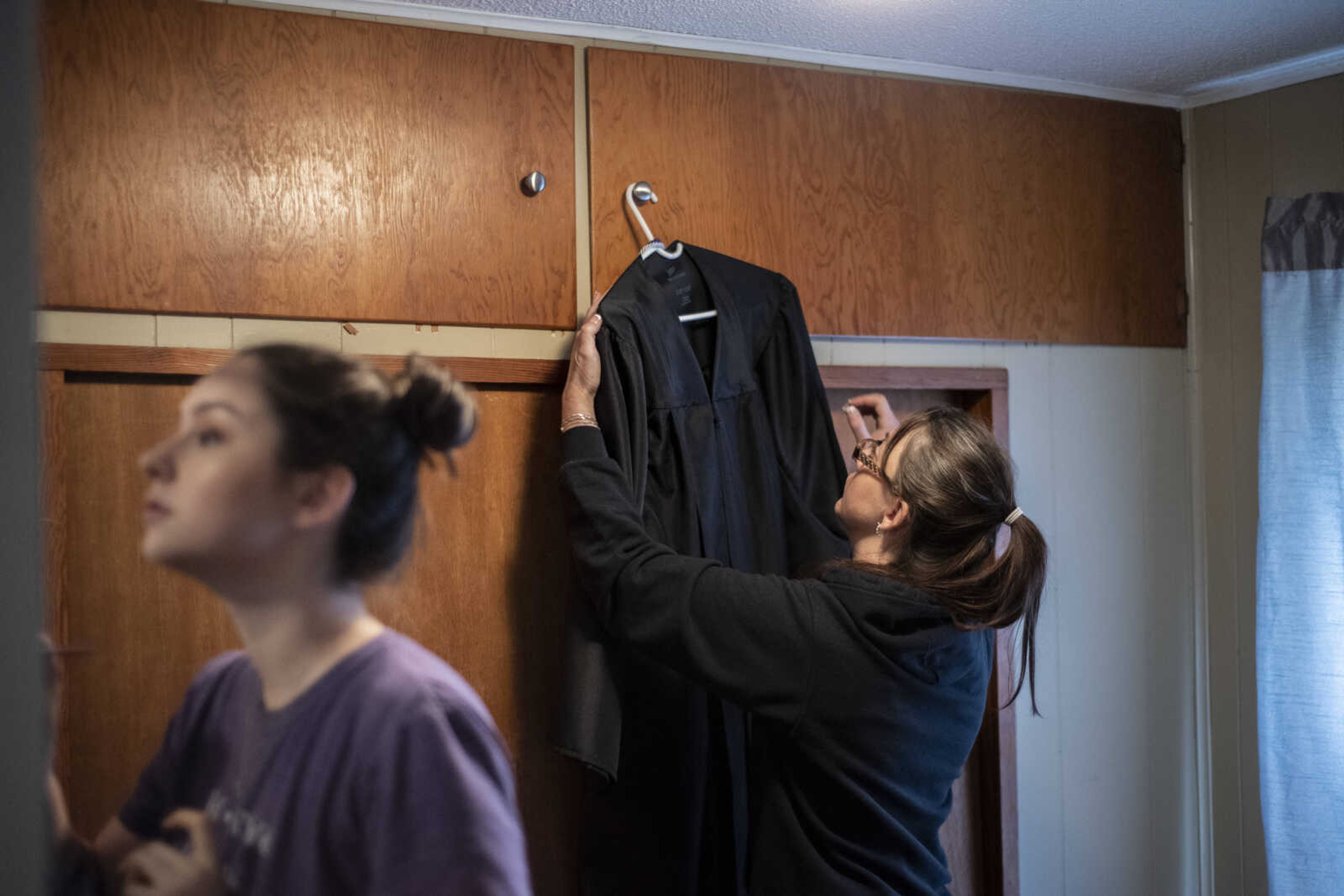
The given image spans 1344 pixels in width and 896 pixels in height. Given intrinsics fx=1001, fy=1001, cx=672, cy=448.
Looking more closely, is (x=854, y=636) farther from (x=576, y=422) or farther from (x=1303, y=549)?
(x=1303, y=549)

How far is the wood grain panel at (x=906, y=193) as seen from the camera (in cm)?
166

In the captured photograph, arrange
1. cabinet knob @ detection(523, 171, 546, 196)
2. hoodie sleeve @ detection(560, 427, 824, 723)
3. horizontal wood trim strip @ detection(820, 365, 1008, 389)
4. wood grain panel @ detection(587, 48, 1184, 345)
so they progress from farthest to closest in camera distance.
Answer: horizontal wood trim strip @ detection(820, 365, 1008, 389) → wood grain panel @ detection(587, 48, 1184, 345) → hoodie sleeve @ detection(560, 427, 824, 723) → cabinet knob @ detection(523, 171, 546, 196)

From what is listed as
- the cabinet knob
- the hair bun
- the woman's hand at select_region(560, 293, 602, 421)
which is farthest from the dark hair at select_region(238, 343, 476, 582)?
the woman's hand at select_region(560, 293, 602, 421)

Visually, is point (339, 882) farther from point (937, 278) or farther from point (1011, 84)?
point (1011, 84)

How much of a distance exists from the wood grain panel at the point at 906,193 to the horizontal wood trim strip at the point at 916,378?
70mm

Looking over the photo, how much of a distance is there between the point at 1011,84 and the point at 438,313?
1.29 m

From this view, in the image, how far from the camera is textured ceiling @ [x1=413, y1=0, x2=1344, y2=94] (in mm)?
1569

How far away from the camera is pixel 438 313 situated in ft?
4.05

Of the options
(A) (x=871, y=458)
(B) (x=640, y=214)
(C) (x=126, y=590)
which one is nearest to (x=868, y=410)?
(A) (x=871, y=458)

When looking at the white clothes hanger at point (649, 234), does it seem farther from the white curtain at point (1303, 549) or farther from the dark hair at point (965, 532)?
the white curtain at point (1303, 549)

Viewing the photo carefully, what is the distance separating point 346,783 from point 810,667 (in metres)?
0.72

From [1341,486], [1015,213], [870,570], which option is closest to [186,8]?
[870,570]

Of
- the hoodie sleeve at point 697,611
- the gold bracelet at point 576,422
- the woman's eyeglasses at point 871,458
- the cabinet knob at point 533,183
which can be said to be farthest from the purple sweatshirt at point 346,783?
the woman's eyeglasses at point 871,458

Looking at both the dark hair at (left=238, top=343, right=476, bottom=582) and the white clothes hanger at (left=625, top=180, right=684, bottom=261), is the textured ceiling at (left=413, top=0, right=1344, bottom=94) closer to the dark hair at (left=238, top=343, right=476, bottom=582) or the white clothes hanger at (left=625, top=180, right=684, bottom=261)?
the white clothes hanger at (left=625, top=180, right=684, bottom=261)
